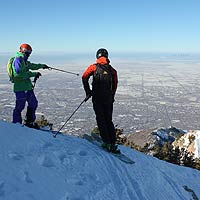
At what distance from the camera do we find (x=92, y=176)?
7082mm

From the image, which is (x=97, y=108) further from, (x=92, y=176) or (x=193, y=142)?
(x=193, y=142)

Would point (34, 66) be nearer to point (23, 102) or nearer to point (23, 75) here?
point (23, 75)

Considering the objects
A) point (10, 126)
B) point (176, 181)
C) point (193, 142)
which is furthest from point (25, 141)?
point (193, 142)

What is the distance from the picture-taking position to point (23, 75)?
9680 millimetres

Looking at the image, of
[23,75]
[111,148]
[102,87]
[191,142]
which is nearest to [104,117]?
[102,87]

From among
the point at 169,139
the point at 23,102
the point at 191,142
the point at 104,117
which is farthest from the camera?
the point at 169,139

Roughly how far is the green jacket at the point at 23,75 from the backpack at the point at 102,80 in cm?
203

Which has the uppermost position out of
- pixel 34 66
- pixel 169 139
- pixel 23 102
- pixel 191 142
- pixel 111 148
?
pixel 34 66

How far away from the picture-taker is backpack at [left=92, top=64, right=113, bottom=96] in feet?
29.1

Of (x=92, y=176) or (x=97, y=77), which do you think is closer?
(x=92, y=176)

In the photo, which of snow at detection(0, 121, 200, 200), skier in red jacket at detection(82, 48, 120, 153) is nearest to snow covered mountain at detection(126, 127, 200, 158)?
snow at detection(0, 121, 200, 200)

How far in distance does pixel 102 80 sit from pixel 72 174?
9.89 feet

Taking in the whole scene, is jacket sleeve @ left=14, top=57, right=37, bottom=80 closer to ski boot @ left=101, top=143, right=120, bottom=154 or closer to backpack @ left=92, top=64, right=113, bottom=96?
backpack @ left=92, top=64, right=113, bottom=96

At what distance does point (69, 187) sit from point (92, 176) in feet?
3.21
